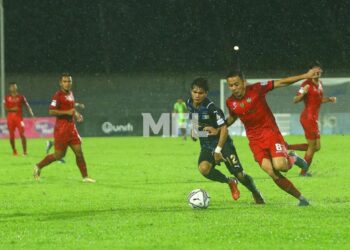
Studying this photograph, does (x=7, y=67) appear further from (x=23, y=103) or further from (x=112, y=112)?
(x=23, y=103)

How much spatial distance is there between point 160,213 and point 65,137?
6348 mm

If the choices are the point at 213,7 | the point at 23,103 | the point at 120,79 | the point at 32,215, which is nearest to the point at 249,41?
the point at 213,7

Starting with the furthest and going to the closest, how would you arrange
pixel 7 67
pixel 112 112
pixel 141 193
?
1. pixel 7 67
2. pixel 112 112
3. pixel 141 193

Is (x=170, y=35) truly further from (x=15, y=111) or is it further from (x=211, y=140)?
(x=211, y=140)

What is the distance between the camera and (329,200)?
12305 mm

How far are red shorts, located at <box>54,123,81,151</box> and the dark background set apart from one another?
45.3 meters

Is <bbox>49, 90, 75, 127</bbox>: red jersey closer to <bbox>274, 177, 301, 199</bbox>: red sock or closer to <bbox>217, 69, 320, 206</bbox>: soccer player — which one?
<bbox>217, 69, 320, 206</bbox>: soccer player

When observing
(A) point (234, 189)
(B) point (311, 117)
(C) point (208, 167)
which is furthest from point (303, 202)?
(B) point (311, 117)

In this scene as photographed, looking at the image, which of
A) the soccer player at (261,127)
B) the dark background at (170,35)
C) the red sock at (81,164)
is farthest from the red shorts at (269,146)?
the dark background at (170,35)

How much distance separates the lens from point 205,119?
12273 mm

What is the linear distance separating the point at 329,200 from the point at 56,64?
51.8 m

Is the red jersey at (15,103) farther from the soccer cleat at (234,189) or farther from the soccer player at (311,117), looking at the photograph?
the soccer cleat at (234,189)

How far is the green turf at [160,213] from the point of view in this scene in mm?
8359

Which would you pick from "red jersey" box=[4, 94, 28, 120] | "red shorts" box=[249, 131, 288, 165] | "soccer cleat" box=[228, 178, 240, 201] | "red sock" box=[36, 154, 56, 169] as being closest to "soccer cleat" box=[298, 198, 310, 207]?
"red shorts" box=[249, 131, 288, 165]
